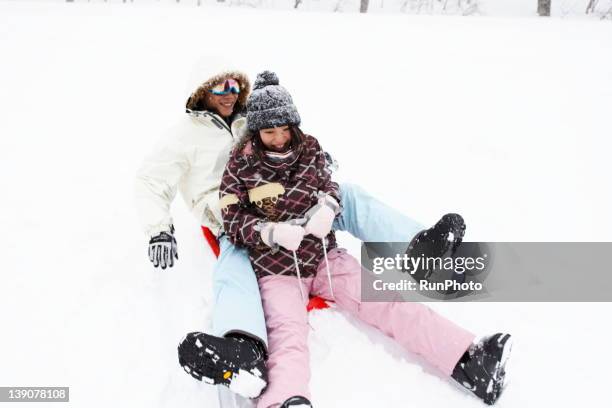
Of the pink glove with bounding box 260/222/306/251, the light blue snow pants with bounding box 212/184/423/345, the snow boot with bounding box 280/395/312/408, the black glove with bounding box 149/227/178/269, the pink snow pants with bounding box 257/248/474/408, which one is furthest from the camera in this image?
the black glove with bounding box 149/227/178/269

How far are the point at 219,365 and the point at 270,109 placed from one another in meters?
0.90

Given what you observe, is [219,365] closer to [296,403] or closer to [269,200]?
[296,403]

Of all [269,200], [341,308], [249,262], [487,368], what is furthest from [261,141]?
[487,368]

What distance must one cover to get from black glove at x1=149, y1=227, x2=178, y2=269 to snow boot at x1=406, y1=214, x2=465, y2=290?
2.91 feet

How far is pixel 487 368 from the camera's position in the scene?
1.32 m

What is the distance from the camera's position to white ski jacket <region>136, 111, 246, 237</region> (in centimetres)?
183

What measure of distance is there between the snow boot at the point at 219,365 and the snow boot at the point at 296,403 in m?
0.10

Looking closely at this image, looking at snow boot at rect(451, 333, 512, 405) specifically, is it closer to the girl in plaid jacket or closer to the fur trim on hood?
the girl in plaid jacket

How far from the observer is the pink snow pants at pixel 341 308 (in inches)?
50.8

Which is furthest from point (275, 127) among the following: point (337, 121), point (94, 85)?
point (94, 85)

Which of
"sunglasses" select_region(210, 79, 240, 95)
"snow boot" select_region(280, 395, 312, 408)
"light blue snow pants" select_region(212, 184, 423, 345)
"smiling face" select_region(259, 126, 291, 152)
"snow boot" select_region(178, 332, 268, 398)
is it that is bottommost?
"snow boot" select_region(280, 395, 312, 408)

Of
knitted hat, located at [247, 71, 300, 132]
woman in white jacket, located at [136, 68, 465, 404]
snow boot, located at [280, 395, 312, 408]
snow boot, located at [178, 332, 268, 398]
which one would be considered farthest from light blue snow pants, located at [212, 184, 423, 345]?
knitted hat, located at [247, 71, 300, 132]

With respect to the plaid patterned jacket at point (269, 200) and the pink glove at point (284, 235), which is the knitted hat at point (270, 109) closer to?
the plaid patterned jacket at point (269, 200)

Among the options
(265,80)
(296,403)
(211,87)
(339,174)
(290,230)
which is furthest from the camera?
(339,174)
